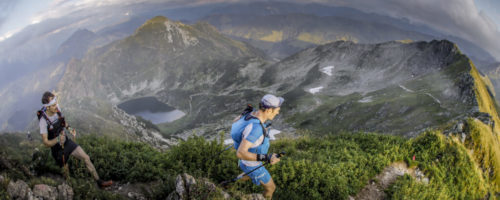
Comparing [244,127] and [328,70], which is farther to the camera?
[328,70]

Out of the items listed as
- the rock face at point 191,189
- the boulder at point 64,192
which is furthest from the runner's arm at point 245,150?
the boulder at point 64,192

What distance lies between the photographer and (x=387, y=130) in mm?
65188

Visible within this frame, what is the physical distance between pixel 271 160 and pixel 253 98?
173145 mm

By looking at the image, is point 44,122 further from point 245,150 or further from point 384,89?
point 384,89

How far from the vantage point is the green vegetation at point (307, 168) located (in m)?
8.49

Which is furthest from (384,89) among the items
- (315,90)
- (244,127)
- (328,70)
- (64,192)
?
(64,192)

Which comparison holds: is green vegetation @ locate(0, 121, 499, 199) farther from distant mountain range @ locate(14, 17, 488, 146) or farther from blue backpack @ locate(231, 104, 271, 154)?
distant mountain range @ locate(14, 17, 488, 146)

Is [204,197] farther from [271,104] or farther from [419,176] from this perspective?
[419,176]

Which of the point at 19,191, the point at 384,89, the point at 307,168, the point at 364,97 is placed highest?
the point at 19,191

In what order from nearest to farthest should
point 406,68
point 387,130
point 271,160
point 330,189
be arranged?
point 271,160 → point 330,189 → point 387,130 → point 406,68

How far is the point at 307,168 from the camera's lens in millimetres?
9531

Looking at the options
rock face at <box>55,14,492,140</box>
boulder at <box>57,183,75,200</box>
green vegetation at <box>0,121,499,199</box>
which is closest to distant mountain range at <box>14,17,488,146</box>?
rock face at <box>55,14,492,140</box>

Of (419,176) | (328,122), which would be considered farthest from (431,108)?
(419,176)

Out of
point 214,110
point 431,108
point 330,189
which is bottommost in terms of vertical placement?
point 214,110
